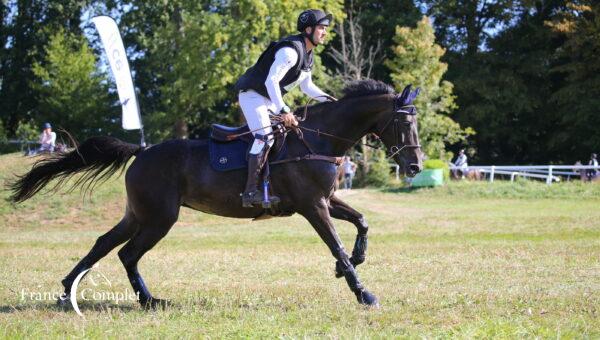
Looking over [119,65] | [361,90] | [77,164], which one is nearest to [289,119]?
[361,90]

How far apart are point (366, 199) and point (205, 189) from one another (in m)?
23.0

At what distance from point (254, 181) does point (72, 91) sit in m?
43.0

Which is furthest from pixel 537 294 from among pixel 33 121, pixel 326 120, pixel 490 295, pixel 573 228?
pixel 33 121

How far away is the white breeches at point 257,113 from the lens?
905 centimetres

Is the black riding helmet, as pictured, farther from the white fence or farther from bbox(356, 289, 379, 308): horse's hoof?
the white fence

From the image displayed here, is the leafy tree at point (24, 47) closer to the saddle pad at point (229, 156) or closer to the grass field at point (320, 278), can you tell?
the grass field at point (320, 278)

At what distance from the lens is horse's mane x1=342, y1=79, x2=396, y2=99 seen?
9320 mm

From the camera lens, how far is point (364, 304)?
8453 millimetres


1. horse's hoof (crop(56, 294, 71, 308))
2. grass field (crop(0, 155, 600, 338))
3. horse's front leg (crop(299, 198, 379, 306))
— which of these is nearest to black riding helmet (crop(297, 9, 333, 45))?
horse's front leg (crop(299, 198, 379, 306))

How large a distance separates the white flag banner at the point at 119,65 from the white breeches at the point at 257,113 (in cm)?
2017

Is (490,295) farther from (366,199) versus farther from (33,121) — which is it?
(33,121)

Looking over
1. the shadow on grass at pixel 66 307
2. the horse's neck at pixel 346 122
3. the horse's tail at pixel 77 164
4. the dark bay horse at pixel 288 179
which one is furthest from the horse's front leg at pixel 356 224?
the horse's tail at pixel 77 164

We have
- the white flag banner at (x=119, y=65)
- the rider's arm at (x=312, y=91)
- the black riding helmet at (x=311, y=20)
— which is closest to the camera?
the black riding helmet at (x=311, y=20)

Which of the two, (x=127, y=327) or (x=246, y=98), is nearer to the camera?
(x=127, y=327)
